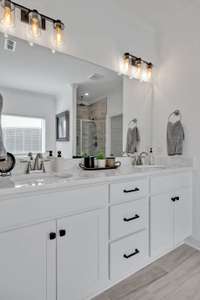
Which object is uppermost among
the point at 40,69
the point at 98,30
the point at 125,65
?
the point at 98,30

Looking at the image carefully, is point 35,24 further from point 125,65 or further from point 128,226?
point 128,226

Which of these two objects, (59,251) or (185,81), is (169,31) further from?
(59,251)

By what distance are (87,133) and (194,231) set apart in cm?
165

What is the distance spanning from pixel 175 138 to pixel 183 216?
87 centimetres

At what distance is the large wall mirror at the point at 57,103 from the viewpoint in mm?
1544

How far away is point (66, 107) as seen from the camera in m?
1.84

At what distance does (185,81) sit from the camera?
2221 millimetres

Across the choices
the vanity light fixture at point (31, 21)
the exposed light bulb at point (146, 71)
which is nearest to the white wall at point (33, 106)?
the vanity light fixture at point (31, 21)

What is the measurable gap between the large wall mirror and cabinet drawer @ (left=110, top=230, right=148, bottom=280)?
890 mm

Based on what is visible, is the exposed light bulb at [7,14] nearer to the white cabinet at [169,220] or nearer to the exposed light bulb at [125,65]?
the exposed light bulb at [125,65]

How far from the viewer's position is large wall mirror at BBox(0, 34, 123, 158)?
5.07 ft

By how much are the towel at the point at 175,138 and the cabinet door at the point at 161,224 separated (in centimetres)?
59

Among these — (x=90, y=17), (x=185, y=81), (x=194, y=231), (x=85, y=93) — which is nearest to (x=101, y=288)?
(x=194, y=231)

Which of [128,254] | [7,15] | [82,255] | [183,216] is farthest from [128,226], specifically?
[7,15]
